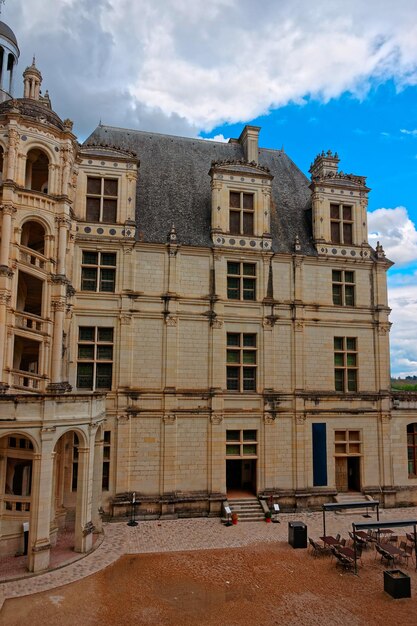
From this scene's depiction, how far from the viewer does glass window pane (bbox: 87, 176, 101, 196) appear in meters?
22.5

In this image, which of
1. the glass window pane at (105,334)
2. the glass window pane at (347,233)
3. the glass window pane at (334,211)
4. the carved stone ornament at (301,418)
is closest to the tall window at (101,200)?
the glass window pane at (105,334)

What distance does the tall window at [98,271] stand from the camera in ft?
71.5

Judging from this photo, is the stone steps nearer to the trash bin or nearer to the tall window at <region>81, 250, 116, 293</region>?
the trash bin

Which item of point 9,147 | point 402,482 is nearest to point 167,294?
point 9,147

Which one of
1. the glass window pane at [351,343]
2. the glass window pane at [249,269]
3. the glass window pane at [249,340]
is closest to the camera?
the glass window pane at [249,340]

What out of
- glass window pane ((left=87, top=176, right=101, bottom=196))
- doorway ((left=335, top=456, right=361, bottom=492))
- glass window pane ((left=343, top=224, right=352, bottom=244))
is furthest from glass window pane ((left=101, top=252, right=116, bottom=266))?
doorway ((left=335, top=456, right=361, bottom=492))

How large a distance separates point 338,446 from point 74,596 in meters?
15.0

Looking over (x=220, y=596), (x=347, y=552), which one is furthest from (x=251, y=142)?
(x=220, y=596)

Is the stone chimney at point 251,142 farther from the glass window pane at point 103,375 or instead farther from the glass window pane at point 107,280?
the glass window pane at point 103,375

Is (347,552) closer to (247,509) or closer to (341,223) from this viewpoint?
(247,509)

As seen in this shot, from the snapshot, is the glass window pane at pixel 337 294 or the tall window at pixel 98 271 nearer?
the tall window at pixel 98 271

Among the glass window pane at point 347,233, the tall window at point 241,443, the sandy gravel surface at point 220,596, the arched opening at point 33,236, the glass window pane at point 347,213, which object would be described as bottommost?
the sandy gravel surface at point 220,596

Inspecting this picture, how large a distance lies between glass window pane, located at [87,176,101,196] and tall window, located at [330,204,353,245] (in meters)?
12.6

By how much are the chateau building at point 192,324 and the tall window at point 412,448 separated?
7 cm
